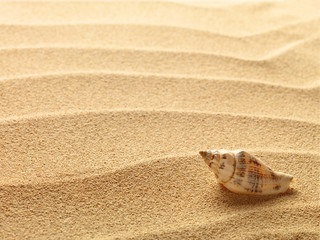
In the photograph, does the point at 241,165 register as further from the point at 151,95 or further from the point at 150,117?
the point at 151,95

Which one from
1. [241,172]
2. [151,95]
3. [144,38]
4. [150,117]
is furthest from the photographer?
[144,38]

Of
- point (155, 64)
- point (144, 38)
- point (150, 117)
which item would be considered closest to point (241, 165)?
point (150, 117)

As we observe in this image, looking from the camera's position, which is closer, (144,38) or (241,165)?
(241,165)

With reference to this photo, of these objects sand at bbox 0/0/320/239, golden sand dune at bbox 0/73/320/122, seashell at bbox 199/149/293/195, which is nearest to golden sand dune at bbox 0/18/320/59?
sand at bbox 0/0/320/239

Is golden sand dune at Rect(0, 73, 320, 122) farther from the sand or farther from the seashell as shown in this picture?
the seashell

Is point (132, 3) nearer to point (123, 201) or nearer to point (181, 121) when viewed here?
point (181, 121)

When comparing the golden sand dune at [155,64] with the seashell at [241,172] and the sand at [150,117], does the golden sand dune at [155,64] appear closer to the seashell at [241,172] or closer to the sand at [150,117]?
the sand at [150,117]
